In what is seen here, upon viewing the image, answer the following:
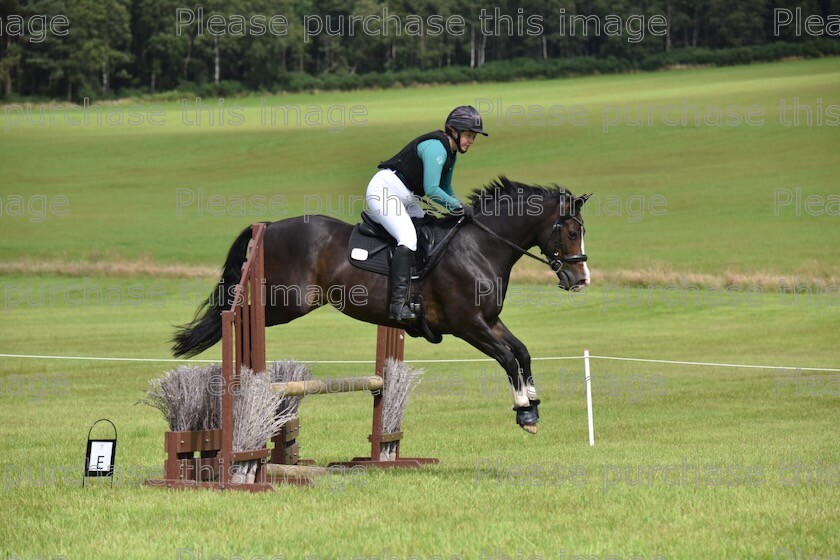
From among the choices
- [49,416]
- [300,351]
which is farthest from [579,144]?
[49,416]

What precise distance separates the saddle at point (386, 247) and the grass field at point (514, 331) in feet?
5.66

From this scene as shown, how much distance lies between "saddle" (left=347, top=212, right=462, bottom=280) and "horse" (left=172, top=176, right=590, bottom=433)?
6 cm

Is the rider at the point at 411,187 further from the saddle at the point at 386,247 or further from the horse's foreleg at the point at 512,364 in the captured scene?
the horse's foreleg at the point at 512,364

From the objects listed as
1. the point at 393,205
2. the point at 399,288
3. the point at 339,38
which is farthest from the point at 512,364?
the point at 339,38

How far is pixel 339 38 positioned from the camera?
93.2 m

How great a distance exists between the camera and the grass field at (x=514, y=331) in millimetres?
6918

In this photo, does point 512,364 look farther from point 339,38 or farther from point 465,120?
point 339,38

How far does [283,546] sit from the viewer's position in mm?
6312

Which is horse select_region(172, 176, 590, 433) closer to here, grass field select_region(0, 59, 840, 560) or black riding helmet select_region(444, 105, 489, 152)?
black riding helmet select_region(444, 105, 489, 152)

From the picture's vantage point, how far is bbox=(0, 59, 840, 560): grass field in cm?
692

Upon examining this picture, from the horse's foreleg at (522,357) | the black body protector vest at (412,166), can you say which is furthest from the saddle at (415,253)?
the horse's foreleg at (522,357)

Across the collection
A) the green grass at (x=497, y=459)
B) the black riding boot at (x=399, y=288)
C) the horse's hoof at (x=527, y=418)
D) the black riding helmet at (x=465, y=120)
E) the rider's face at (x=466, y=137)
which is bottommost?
the green grass at (x=497, y=459)

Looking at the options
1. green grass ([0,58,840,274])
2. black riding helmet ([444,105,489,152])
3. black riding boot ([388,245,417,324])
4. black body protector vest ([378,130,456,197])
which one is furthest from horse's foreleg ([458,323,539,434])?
green grass ([0,58,840,274])

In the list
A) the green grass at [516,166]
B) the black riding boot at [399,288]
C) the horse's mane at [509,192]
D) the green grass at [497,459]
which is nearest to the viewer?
Result: the green grass at [497,459]
